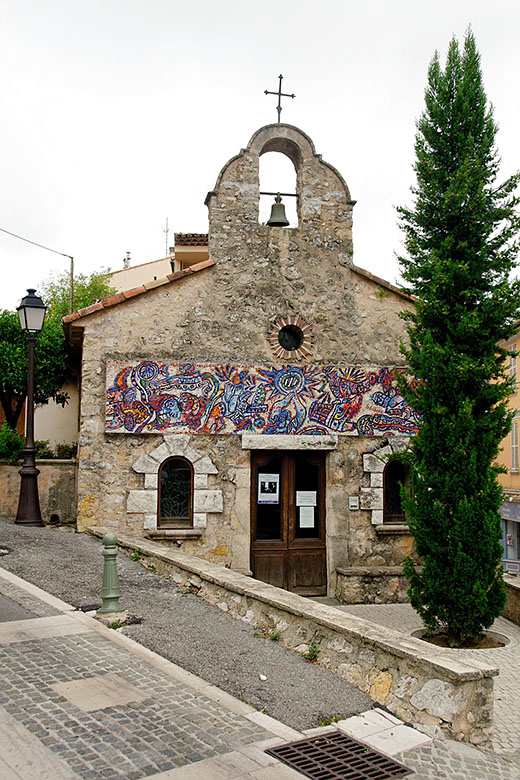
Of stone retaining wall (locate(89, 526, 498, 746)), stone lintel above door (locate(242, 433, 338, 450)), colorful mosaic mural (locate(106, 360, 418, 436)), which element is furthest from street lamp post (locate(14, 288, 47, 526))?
stone retaining wall (locate(89, 526, 498, 746))

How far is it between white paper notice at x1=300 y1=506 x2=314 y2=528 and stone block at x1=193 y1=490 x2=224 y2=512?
147cm

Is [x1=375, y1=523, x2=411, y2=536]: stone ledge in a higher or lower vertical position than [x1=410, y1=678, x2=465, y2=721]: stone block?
higher

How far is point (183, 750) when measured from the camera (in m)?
4.11

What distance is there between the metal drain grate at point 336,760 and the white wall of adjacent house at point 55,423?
42.1 ft

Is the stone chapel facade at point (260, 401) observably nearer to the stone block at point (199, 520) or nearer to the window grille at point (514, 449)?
the stone block at point (199, 520)

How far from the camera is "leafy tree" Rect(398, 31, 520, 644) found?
8836 mm

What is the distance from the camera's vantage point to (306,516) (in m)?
11.8

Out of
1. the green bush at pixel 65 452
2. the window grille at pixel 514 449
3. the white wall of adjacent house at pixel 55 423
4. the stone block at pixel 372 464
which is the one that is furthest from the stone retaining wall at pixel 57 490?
the window grille at pixel 514 449

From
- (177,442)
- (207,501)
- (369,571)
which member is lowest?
(369,571)

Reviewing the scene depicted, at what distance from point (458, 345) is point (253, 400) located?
148 inches

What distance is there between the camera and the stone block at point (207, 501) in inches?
444

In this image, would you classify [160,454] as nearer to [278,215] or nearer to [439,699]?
[278,215]

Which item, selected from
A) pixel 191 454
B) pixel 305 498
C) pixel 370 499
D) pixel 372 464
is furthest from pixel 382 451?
pixel 191 454

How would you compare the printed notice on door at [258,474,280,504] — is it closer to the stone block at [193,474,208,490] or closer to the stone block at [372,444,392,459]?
the stone block at [193,474,208,490]
